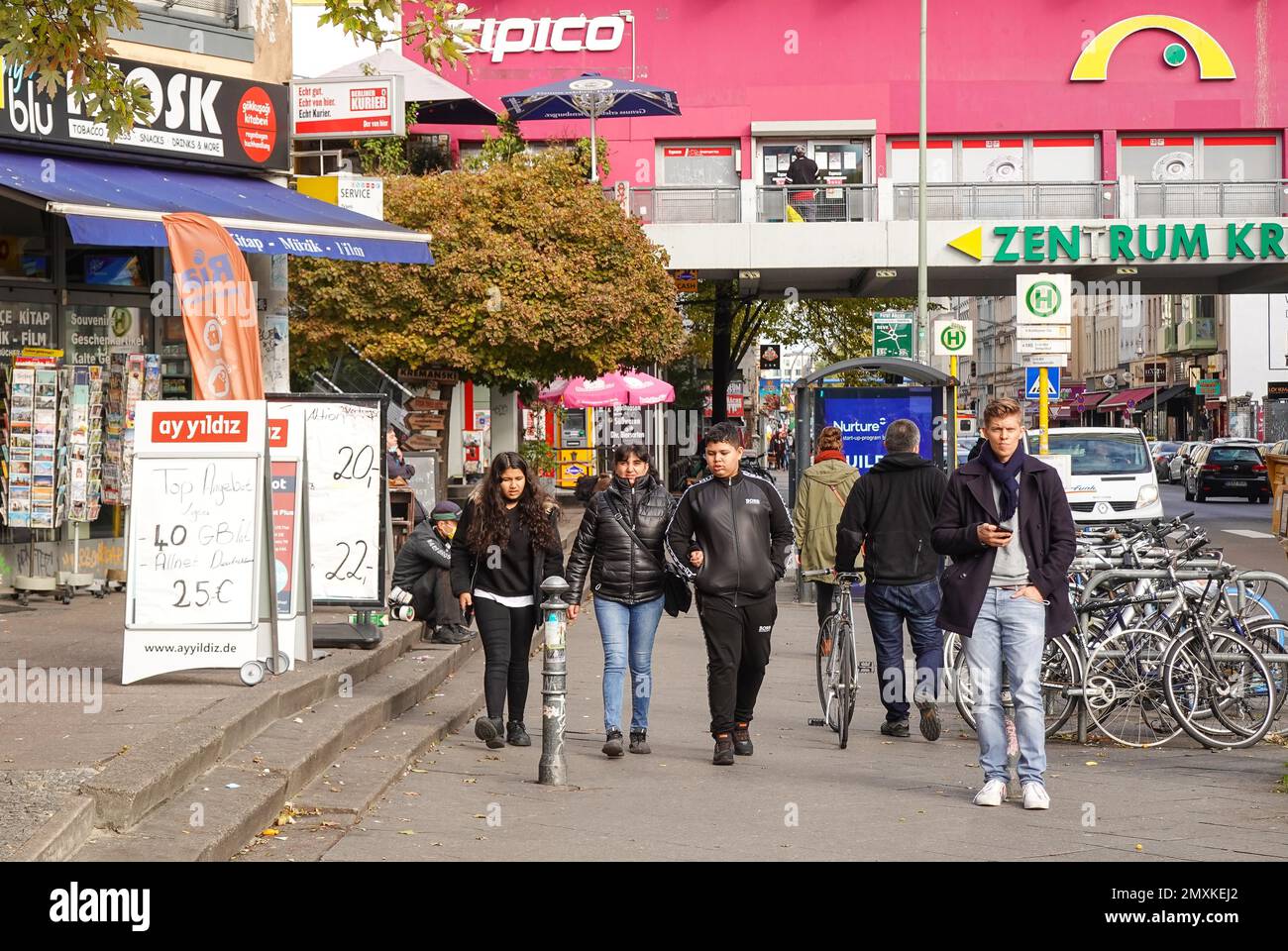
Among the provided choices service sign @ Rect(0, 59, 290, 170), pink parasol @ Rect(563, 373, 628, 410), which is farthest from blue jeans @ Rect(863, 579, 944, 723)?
pink parasol @ Rect(563, 373, 628, 410)

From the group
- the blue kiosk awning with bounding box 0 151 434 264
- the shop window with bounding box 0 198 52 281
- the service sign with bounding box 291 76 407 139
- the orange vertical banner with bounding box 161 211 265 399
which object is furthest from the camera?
the service sign with bounding box 291 76 407 139

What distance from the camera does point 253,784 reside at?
290 inches

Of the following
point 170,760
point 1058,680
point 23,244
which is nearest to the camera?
point 170,760

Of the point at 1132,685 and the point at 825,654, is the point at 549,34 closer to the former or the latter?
the point at 825,654

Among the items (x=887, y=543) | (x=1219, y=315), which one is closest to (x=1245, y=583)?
(x=887, y=543)

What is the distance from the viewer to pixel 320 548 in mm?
11375

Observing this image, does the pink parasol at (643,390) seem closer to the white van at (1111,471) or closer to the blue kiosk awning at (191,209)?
the white van at (1111,471)

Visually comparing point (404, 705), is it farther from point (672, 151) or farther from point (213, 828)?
point (672, 151)

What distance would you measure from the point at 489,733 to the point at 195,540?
1.93 metres

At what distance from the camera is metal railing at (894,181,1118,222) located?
105 feet

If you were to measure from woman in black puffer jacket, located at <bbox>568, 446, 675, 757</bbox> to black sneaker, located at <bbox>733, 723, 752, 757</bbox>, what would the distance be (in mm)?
500

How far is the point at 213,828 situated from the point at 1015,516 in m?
3.79

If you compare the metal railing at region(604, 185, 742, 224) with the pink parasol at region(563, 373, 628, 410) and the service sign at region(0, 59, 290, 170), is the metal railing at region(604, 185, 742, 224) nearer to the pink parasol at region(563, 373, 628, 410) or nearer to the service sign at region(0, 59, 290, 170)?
the pink parasol at region(563, 373, 628, 410)

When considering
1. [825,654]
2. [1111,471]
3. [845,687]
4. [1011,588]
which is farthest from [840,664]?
[1111,471]
